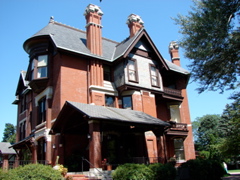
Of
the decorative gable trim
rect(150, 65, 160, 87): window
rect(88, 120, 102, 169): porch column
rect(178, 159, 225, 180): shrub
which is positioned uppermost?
the decorative gable trim

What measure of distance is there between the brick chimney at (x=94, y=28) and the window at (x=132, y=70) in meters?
2.96

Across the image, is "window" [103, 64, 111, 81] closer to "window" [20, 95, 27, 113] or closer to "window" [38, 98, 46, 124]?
"window" [38, 98, 46, 124]

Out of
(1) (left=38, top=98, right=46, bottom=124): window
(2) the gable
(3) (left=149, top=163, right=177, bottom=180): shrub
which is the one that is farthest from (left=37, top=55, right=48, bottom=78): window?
(3) (left=149, top=163, right=177, bottom=180): shrub

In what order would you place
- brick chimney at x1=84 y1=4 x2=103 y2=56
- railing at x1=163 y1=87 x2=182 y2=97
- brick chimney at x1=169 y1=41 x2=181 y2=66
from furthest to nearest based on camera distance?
1. brick chimney at x1=169 y1=41 x2=181 y2=66
2. railing at x1=163 y1=87 x2=182 y2=97
3. brick chimney at x1=84 y1=4 x2=103 y2=56

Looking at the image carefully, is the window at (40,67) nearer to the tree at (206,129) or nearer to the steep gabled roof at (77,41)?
the steep gabled roof at (77,41)

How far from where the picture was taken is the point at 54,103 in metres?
20.9

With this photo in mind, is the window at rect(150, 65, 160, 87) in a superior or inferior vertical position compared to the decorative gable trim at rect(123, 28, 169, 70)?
inferior

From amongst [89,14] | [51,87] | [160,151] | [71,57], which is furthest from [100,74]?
[160,151]

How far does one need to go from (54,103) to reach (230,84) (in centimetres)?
1360

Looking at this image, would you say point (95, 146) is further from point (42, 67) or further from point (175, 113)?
point (175, 113)

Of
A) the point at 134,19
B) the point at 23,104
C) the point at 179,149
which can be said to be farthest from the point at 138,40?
the point at 23,104

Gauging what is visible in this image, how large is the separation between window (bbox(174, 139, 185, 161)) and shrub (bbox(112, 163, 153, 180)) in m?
14.2

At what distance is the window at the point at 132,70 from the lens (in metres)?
22.8

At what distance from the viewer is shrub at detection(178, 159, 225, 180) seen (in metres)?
15.7
